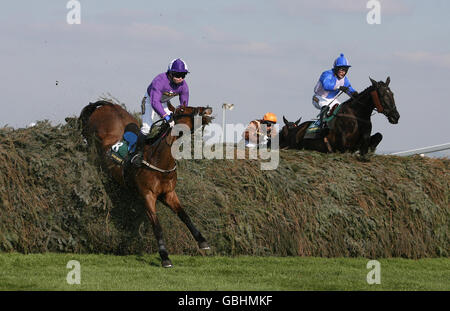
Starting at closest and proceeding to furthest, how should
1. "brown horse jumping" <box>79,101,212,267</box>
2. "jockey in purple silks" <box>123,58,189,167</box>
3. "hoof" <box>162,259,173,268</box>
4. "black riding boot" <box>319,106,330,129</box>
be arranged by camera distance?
"hoof" <box>162,259,173,268</box> < "brown horse jumping" <box>79,101,212,267</box> < "jockey in purple silks" <box>123,58,189,167</box> < "black riding boot" <box>319,106,330,129</box>

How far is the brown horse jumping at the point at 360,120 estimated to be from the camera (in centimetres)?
1240

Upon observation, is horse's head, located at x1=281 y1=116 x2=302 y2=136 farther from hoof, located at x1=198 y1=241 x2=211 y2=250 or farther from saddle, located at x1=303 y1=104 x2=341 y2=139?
hoof, located at x1=198 y1=241 x2=211 y2=250

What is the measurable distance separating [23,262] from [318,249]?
13.4ft

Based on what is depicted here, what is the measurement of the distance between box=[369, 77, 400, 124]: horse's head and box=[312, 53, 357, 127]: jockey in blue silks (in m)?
0.71

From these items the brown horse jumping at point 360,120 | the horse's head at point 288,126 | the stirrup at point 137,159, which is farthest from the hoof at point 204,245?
the horse's head at point 288,126

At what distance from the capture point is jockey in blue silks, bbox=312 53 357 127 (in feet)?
44.1

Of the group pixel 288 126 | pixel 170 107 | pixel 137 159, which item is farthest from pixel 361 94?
pixel 137 159

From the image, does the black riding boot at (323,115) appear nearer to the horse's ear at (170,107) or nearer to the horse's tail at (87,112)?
the horse's ear at (170,107)

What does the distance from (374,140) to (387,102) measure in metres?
0.87

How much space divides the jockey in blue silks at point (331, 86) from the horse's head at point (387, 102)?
2.32 ft

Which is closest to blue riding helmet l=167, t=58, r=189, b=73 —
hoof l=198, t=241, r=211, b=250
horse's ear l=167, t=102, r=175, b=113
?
horse's ear l=167, t=102, r=175, b=113

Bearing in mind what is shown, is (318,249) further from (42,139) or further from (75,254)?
(42,139)

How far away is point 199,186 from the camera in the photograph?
33.4 feet

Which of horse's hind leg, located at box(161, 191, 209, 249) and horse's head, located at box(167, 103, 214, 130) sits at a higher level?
horse's head, located at box(167, 103, 214, 130)
